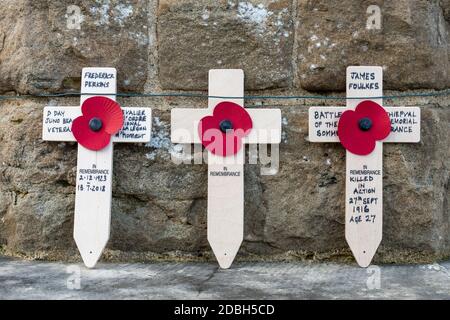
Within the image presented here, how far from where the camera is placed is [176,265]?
1313 millimetres

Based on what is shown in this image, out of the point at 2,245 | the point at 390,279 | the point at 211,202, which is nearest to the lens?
the point at 390,279

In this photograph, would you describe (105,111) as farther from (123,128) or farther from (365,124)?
(365,124)

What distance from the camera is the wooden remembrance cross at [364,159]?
1309 millimetres

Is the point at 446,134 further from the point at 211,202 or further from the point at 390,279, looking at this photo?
the point at 211,202

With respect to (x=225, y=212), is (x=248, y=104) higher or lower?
higher

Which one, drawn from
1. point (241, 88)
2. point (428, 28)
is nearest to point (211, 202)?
point (241, 88)

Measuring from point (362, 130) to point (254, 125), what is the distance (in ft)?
0.80

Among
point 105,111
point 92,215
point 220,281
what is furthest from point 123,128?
point 220,281

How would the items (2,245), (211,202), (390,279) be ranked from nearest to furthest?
1. (390,279)
2. (211,202)
3. (2,245)

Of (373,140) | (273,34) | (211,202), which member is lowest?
(211,202)

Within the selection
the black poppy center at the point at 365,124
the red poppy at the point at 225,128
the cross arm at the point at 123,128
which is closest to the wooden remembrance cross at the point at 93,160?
the cross arm at the point at 123,128

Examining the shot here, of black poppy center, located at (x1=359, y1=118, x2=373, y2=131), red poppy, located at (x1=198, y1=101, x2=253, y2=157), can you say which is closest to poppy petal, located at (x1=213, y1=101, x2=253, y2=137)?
red poppy, located at (x1=198, y1=101, x2=253, y2=157)

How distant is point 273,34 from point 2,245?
83 cm

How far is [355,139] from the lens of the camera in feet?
4.31
